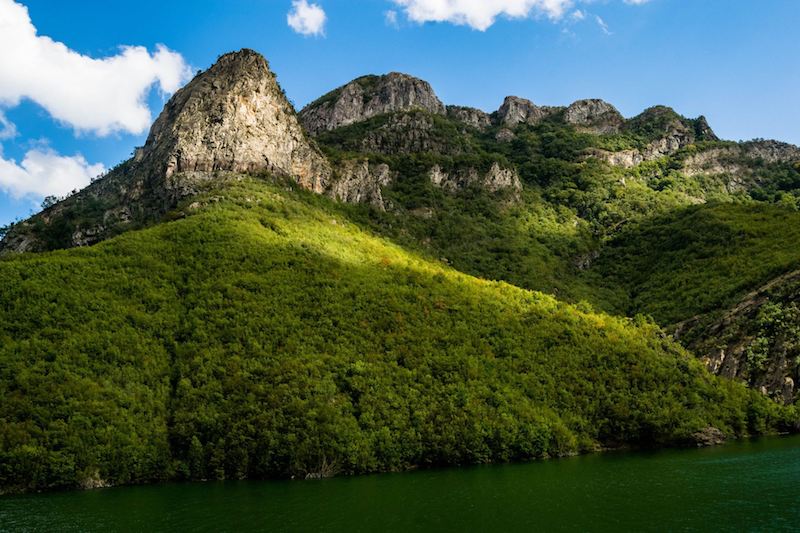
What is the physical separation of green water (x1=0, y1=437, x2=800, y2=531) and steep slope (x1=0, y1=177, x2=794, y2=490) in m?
6.05

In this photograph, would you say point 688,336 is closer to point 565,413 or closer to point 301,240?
point 565,413

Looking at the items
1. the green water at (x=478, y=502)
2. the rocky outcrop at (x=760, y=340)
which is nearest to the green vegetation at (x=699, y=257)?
the rocky outcrop at (x=760, y=340)

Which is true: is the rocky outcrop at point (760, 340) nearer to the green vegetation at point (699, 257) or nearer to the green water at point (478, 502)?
the green vegetation at point (699, 257)

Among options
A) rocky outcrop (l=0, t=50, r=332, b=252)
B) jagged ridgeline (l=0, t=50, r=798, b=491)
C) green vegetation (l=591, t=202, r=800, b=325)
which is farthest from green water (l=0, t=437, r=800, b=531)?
rocky outcrop (l=0, t=50, r=332, b=252)

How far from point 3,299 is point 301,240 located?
5110 centimetres

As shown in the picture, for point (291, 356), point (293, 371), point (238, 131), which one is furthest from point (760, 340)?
point (238, 131)

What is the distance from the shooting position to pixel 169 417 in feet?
257

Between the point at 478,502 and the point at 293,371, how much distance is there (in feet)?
123

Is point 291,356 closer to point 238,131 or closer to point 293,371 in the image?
point 293,371

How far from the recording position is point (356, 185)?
17362 cm

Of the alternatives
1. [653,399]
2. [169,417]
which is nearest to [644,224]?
[653,399]

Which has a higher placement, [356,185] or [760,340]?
[356,185]

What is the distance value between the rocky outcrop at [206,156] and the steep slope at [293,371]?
31.4m

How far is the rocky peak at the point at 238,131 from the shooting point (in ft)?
474
